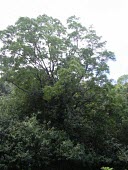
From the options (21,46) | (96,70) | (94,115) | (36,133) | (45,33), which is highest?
(45,33)

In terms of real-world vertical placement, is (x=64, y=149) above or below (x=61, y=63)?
below

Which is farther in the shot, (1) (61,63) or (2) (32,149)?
(1) (61,63)

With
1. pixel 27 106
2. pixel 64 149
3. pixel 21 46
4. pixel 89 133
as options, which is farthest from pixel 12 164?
pixel 21 46

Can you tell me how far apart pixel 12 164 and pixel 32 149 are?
1.01 meters

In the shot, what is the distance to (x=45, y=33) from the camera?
13.2 m

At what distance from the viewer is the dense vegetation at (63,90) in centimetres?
1267

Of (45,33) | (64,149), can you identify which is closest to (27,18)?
(45,33)

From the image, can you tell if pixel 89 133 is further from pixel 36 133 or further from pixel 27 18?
pixel 27 18

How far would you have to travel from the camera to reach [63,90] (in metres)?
12.4

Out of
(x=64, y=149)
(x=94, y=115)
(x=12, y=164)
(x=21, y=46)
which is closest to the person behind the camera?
(x=12, y=164)

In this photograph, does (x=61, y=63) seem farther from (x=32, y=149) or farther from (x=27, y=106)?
(x=32, y=149)

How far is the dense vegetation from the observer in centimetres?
1267

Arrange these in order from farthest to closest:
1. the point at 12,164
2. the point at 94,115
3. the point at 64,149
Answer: the point at 94,115
the point at 64,149
the point at 12,164

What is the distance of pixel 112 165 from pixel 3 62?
790 centimetres
